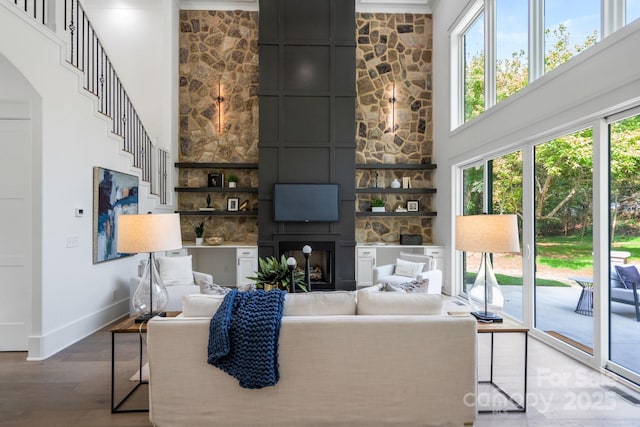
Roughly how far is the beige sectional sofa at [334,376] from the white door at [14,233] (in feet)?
7.54

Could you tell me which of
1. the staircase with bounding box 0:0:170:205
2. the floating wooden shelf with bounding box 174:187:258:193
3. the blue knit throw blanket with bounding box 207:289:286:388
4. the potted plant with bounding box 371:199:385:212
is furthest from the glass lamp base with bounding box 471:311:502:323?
the floating wooden shelf with bounding box 174:187:258:193

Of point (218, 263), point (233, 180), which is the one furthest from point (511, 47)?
point (218, 263)

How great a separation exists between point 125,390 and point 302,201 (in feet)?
12.8

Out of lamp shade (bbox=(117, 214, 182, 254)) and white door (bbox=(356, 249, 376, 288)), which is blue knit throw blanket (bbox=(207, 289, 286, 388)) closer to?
lamp shade (bbox=(117, 214, 182, 254))

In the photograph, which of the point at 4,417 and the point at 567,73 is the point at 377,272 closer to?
the point at 567,73

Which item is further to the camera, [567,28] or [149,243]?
[567,28]

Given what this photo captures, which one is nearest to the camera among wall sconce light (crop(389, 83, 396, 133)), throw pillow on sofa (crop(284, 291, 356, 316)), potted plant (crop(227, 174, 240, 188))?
throw pillow on sofa (crop(284, 291, 356, 316))

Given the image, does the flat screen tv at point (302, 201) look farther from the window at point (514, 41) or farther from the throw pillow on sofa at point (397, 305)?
the throw pillow on sofa at point (397, 305)

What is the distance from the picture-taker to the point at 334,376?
7.18ft

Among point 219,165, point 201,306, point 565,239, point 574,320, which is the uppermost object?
point 219,165

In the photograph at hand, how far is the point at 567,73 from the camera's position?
11.0ft

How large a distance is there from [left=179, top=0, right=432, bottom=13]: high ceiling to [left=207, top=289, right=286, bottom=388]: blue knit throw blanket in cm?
651

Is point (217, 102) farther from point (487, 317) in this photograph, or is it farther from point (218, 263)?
point (487, 317)

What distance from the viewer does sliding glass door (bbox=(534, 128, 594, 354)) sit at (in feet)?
11.0
